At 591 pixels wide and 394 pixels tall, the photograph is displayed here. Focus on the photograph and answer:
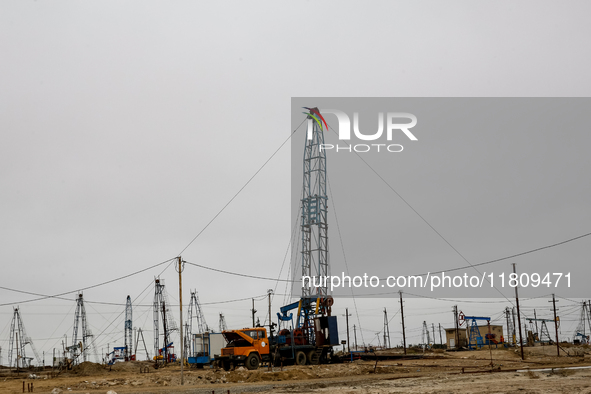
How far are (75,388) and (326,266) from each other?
92.7ft

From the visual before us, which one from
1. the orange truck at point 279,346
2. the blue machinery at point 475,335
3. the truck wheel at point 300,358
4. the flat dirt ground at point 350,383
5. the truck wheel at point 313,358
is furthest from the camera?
the blue machinery at point 475,335

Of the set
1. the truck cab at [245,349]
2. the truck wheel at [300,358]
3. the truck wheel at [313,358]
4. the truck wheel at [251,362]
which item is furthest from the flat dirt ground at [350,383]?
the truck wheel at [313,358]

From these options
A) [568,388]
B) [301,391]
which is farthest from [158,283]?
[568,388]

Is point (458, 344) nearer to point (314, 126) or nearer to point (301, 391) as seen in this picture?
point (314, 126)

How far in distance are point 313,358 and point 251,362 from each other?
778 centimetres

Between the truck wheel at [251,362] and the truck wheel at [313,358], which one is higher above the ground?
the truck wheel at [251,362]

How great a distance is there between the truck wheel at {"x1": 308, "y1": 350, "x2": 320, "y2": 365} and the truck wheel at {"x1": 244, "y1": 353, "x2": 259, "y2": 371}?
6846 millimetres

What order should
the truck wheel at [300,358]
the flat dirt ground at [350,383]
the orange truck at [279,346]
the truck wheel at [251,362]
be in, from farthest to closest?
the truck wheel at [300,358] → the orange truck at [279,346] → the truck wheel at [251,362] → the flat dirt ground at [350,383]

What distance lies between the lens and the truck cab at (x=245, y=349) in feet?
140

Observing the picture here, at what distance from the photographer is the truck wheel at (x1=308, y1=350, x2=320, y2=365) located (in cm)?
4865

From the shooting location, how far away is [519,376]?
31.6 meters

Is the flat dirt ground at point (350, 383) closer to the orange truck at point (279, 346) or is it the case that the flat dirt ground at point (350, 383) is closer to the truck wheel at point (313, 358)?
the orange truck at point (279, 346)

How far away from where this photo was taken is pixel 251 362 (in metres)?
42.8

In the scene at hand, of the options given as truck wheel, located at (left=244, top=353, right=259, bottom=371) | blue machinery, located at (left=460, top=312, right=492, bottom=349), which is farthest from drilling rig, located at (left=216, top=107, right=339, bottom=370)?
blue machinery, located at (left=460, top=312, right=492, bottom=349)
